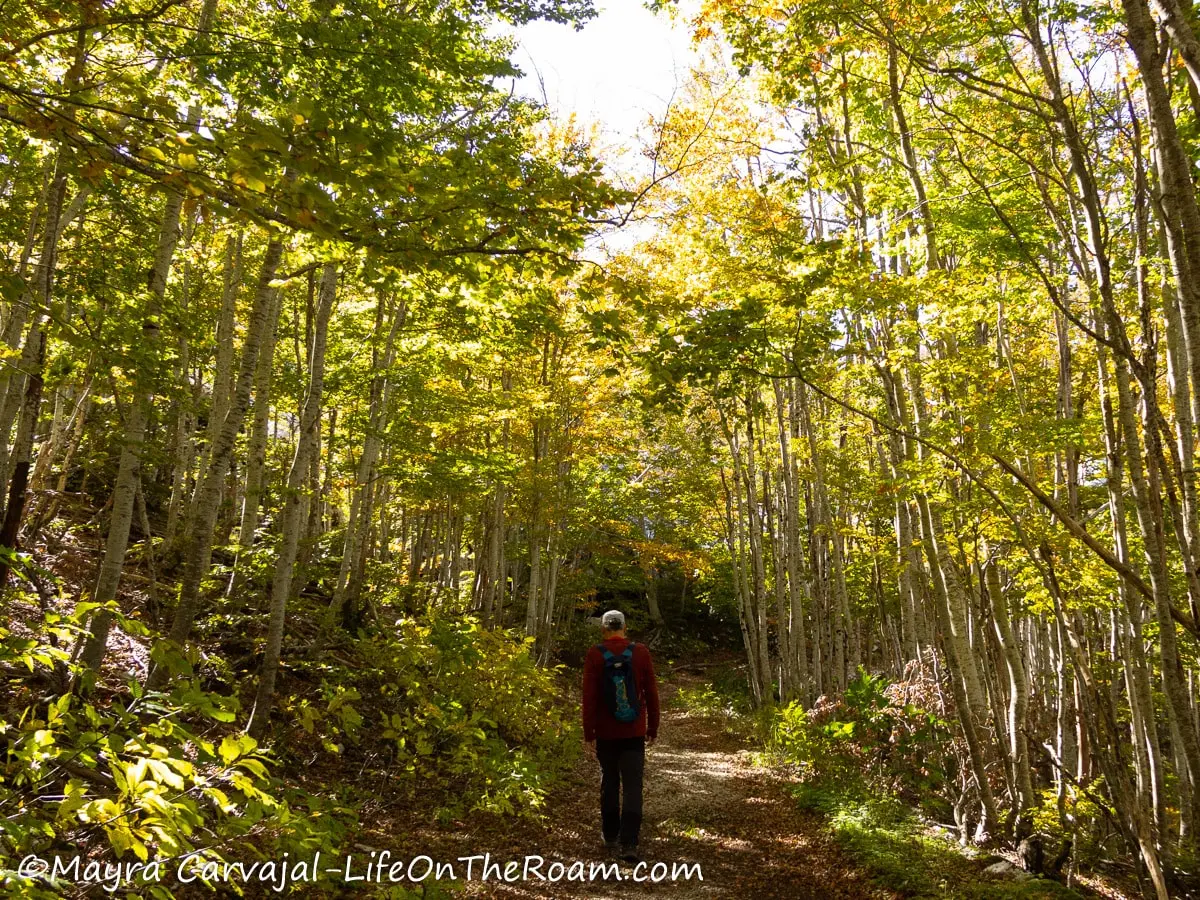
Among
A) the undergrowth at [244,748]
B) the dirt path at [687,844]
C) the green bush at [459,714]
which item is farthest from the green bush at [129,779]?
the green bush at [459,714]

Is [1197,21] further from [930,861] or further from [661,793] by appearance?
[661,793]

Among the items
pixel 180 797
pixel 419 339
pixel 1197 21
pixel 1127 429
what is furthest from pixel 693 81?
pixel 180 797

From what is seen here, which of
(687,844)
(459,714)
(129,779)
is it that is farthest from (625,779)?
(129,779)

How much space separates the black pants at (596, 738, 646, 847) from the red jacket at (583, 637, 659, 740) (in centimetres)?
7

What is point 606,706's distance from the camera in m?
4.68

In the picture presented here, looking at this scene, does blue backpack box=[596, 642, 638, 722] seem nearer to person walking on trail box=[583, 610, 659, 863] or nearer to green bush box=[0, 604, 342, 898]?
person walking on trail box=[583, 610, 659, 863]

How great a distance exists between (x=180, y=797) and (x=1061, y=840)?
20.4 feet

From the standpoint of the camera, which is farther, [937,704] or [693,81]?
[693,81]

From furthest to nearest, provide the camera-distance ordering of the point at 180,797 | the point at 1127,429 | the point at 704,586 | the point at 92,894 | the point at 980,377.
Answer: the point at 704,586 → the point at 980,377 → the point at 1127,429 → the point at 92,894 → the point at 180,797

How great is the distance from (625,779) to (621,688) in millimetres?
617

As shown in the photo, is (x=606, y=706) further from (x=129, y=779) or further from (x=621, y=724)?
(x=129, y=779)

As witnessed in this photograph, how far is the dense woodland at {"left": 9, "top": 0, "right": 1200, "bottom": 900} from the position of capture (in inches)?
96.0

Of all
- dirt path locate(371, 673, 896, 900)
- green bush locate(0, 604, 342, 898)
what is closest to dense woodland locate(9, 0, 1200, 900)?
green bush locate(0, 604, 342, 898)

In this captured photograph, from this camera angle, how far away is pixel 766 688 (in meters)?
12.9
